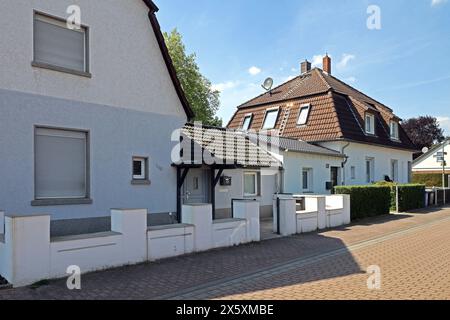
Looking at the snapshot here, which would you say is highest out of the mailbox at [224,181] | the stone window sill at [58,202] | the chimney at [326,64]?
the chimney at [326,64]

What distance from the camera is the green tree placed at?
38.1 m

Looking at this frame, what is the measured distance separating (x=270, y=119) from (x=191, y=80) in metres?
14.6

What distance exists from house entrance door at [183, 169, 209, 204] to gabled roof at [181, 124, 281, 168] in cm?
86

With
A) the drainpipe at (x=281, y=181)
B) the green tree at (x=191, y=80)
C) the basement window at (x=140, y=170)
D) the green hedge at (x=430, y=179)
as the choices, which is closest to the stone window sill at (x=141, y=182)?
the basement window at (x=140, y=170)

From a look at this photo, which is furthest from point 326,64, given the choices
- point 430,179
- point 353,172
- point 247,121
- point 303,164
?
point 430,179

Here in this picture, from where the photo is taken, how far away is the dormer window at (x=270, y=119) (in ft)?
85.6

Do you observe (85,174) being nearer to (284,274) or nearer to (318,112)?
(284,274)

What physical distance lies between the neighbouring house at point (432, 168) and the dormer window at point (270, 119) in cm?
2373

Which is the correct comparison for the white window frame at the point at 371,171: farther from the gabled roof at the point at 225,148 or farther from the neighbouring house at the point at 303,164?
the gabled roof at the point at 225,148

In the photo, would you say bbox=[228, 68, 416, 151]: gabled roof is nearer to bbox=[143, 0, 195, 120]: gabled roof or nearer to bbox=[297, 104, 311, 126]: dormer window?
bbox=[297, 104, 311, 126]: dormer window

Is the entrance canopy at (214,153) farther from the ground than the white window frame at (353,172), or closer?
farther from the ground

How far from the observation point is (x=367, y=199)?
17.8 m

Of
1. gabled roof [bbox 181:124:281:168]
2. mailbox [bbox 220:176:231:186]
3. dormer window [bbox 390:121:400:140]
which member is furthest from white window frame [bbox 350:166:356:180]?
mailbox [bbox 220:176:231:186]
